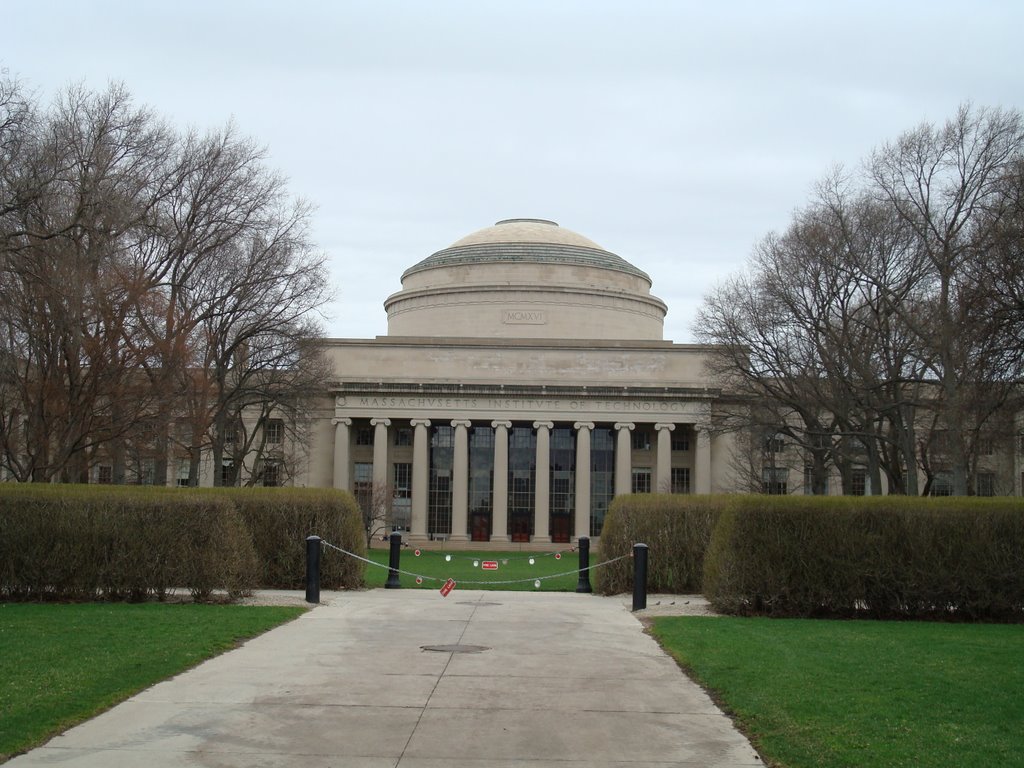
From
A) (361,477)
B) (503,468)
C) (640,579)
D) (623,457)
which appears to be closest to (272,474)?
(361,477)

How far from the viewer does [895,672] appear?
1466 centimetres

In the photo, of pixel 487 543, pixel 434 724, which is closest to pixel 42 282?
pixel 434 724

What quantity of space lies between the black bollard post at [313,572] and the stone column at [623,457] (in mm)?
54375

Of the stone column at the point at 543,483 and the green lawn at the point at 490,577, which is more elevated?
the stone column at the point at 543,483

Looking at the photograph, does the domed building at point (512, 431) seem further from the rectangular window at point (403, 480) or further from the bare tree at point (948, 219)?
the bare tree at point (948, 219)

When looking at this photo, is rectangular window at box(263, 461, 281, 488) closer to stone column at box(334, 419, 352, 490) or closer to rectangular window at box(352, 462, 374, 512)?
stone column at box(334, 419, 352, 490)

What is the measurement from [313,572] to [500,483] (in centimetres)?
5501

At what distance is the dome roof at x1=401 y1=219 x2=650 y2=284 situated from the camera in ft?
290

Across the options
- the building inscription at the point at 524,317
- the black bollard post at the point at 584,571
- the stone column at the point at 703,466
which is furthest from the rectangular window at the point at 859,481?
the black bollard post at the point at 584,571

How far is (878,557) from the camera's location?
22172 millimetres

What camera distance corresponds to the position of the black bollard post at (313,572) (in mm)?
23297

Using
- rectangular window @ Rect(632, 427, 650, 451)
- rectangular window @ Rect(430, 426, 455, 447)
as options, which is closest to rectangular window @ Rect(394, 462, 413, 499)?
rectangular window @ Rect(430, 426, 455, 447)

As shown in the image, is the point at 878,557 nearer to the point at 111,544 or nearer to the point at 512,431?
the point at 111,544

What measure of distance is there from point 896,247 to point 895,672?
3236 centimetres
